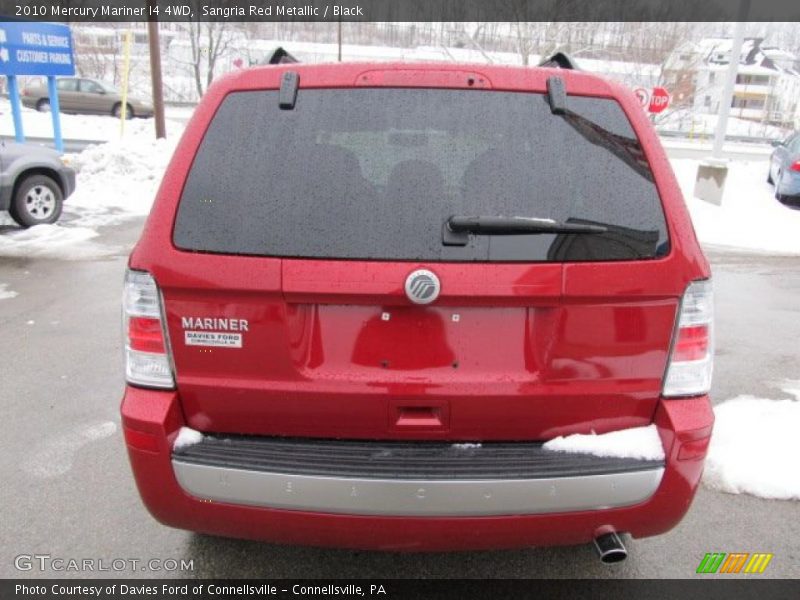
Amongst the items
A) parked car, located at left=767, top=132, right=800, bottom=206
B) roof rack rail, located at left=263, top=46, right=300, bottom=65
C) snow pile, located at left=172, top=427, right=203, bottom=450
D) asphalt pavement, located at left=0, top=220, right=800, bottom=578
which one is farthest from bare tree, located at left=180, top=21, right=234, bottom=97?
snow pile, located at left=172, top=427, right=203, bottom=450

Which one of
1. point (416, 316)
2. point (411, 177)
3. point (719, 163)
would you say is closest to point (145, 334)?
point (416, 316)

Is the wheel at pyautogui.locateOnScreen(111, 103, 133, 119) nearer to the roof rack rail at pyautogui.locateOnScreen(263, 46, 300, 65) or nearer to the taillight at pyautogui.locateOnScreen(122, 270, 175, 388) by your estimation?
the roof rack rail at pyautogui.locateOnScreen(263, 46, 300, 65)

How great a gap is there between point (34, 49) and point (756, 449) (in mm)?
14409

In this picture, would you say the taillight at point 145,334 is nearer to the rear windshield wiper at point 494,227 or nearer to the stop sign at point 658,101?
the rear windshield wiper at point 494,227

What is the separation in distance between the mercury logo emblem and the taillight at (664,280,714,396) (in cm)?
84

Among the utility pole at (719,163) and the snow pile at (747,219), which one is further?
the utility pole at (719,163)

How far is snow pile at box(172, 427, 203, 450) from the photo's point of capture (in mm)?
2027

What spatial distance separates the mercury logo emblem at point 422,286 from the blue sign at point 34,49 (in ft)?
44.2

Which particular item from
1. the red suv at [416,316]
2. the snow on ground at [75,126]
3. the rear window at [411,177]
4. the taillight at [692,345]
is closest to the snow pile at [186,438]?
the red suv at [416,316]

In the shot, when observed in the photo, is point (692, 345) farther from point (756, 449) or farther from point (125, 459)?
point (125, 459)

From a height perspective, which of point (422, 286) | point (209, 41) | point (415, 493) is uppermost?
point (209, 41)

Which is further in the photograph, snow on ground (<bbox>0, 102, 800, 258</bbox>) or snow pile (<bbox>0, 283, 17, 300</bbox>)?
snow on ground (<bbox>0, 102, 800, 258</bbox>)

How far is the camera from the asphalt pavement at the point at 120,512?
103 inches

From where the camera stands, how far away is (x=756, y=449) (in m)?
3.50
